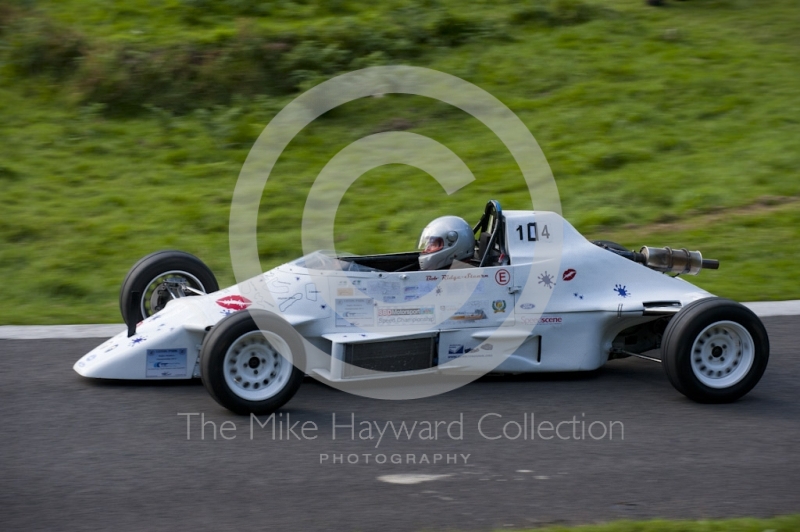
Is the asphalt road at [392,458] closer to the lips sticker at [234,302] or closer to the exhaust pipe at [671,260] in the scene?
the lips sticker at [234,302]

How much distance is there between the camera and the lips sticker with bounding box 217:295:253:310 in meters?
6.71

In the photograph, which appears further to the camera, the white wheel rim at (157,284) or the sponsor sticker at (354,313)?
the white wheel rim at (157,284)

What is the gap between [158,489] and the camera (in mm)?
5152

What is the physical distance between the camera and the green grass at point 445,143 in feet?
36.2

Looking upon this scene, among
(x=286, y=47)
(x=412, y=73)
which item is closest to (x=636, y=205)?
(x=412, y=73)

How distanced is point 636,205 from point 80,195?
7269mm

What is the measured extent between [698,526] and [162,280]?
4673 millimetres

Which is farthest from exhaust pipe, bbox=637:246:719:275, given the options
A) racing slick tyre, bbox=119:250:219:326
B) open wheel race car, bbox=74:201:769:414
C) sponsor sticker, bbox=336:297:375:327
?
racing slick tyre, bbox=119:250:219:326

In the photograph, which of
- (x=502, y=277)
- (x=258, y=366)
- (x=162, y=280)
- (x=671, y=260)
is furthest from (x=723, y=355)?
(x=162, y=280)

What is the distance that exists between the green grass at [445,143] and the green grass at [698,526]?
526 cm

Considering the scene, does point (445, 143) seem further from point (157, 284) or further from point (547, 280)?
point (547, 280)

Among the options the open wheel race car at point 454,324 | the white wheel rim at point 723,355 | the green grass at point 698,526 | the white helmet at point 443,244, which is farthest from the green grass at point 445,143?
the green grass at point 698,526

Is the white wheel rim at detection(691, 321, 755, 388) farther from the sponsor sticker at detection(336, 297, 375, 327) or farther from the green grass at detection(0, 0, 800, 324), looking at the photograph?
the green grass at detection(0, 0, 800, 324)

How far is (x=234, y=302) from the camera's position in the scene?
22.2 feet
